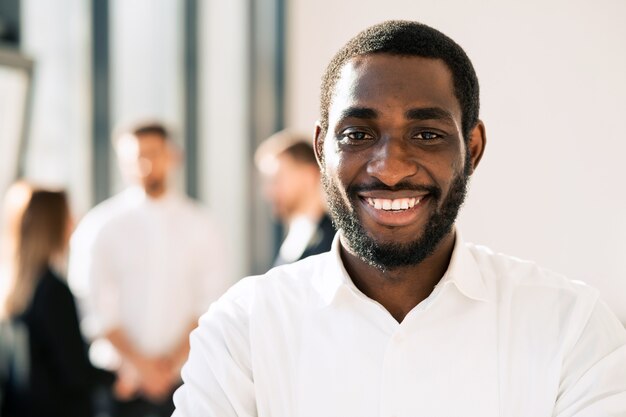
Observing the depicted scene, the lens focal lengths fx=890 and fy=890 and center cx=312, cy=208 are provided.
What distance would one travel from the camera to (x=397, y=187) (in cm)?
126

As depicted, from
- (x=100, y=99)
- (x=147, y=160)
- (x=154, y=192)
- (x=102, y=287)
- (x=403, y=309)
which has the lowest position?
(x=102, y=287)

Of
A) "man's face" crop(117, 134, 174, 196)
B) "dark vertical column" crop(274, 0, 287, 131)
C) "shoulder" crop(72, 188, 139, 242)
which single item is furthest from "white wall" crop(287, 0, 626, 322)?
"dark vertical column" crop(274, 0, 287, 131)

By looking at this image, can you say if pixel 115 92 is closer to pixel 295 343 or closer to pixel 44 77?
pixel 44 77

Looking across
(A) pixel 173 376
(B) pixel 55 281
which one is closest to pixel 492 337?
(B) pixel 55 281

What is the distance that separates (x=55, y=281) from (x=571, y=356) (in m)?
2.52

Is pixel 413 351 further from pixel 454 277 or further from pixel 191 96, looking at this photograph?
pixel 191 96

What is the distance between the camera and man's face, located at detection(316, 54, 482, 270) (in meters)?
1.25

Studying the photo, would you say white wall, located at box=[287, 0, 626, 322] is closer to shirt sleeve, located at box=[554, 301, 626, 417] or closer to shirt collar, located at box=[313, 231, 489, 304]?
shirt collar, located at box=[313, 231, 489, 304]

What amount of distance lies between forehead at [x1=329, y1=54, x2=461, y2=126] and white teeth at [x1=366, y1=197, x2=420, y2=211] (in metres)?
0.13

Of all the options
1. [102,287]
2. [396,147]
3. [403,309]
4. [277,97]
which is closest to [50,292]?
[102,287]

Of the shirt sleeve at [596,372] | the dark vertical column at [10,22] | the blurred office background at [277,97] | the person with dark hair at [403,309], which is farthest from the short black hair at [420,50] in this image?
the dark vertical column at [10,22]

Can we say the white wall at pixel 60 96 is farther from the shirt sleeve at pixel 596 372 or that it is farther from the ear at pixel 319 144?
the shirt sleeve at pixel 596 372

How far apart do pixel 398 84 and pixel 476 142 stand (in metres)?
0.20

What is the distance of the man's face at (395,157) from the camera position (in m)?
1.25
